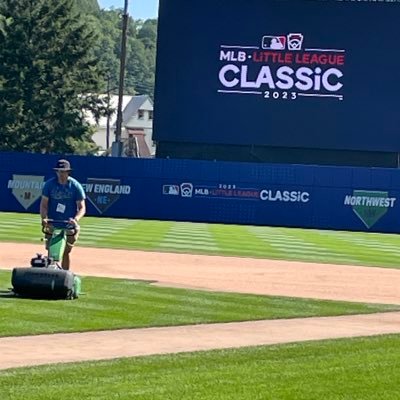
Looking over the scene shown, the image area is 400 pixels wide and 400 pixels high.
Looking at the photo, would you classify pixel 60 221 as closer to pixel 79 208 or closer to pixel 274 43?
pixel 79 208

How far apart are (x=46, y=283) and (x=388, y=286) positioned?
23.2 ft

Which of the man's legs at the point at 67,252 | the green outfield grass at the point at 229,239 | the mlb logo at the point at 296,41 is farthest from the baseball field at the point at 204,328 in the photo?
the mlb logo at the point at 296,41

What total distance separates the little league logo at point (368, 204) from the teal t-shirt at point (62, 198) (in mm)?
25600

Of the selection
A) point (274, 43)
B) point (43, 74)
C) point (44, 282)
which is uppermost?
point (274, 43)

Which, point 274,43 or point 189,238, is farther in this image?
point 274,43

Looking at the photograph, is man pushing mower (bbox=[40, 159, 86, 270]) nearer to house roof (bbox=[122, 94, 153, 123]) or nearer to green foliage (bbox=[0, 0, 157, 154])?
green foliage (bbox=[0, 0, 157, 154])

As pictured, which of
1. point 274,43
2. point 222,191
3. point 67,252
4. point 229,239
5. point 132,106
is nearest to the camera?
point 67,252

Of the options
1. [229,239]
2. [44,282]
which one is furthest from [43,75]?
[44,282]

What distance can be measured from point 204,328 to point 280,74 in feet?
Answer: 92.7

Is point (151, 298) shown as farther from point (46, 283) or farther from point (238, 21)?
point (238, 21)

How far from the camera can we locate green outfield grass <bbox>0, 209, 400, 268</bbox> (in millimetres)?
26297

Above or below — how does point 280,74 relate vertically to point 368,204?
above

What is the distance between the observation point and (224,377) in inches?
364

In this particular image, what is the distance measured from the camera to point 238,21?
4088 cm
